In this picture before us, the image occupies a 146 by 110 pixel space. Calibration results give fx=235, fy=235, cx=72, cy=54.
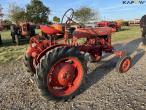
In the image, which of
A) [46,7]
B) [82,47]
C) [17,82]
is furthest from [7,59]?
[46,7]

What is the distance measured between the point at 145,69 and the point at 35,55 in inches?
139

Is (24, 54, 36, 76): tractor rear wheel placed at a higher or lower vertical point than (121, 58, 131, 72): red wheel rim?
higher

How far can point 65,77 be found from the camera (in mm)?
5066

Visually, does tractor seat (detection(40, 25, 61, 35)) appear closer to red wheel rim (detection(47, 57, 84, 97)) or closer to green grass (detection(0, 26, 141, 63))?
red wheel rim (detection(47, 57, 84, 97))

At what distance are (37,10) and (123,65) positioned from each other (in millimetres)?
44632

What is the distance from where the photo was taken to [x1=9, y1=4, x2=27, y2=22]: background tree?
47.8 metres

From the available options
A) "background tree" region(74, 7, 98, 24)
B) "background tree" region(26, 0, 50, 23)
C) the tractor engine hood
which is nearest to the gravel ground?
the tractor engine hood

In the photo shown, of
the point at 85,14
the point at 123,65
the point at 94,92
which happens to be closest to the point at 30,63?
the point at 94,92

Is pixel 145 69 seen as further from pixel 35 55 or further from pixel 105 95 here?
pixel 35 55

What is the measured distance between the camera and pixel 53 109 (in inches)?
181

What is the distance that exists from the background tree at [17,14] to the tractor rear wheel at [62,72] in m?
42.8

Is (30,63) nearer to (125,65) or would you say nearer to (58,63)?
(58,63)

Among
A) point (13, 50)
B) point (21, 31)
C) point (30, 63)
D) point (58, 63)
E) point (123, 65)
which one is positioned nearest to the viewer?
point (58, 63)

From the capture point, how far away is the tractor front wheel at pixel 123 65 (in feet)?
22.1
